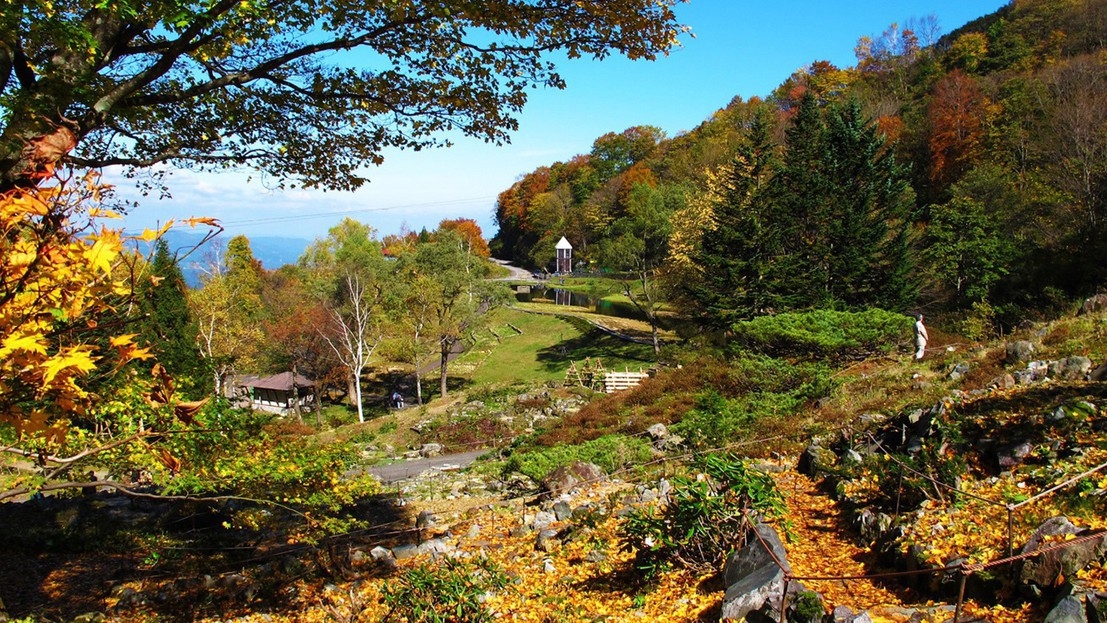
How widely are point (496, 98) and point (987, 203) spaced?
30283 mm

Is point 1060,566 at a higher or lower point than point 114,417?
lower

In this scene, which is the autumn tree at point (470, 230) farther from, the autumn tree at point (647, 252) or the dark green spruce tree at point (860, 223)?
the dark green spruce tree at point (860, 223)

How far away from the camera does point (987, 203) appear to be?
28.4 meters

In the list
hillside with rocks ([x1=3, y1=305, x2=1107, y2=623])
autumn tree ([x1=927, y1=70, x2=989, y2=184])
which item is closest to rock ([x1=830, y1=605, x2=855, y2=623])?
hillside with rocks ([x1=3, y1=305, x2=1107, y2=623])

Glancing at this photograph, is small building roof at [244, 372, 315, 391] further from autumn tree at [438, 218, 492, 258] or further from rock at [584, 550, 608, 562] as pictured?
autumn tree at [438, 218, 492, 258]

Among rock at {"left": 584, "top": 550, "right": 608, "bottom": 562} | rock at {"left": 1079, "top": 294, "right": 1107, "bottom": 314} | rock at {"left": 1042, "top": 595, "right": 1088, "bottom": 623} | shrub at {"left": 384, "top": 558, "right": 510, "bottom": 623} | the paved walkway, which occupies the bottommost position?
the paved walkway

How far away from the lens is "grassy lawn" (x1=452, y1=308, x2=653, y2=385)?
33750 mm

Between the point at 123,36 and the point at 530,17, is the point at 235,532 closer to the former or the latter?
the point at 123,36

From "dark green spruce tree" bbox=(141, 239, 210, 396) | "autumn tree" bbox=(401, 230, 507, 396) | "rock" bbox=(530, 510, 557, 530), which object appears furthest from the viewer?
"autumn tree" bbox=(401, 230, 507, 396)

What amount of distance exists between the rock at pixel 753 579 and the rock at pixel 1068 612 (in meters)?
1.50

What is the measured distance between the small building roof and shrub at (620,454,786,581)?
31621mm

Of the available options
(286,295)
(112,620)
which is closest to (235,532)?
(112,620)

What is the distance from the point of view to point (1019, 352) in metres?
10.8

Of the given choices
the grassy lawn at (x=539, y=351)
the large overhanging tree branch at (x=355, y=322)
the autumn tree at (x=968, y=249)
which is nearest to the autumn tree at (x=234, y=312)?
the large overhanging tree branch at (x=355, y=322)
